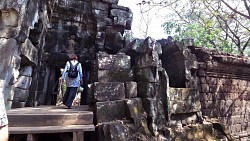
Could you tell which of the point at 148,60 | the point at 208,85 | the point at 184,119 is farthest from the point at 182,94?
the point at 208,85

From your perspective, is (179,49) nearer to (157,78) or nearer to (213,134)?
(157,78)

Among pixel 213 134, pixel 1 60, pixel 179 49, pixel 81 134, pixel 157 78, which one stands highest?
pixel 179 49

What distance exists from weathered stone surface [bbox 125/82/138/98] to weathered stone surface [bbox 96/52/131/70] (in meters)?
0.37

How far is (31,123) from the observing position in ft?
11.2

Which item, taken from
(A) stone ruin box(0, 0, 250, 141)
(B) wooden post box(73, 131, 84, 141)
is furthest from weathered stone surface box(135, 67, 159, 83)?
(B) wooden post box(73, 131, 84, 141)

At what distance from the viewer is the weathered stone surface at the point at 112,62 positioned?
4.22m

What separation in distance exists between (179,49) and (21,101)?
166 inches

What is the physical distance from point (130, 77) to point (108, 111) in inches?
36.5

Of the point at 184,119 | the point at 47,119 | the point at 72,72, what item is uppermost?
the point at 72,72

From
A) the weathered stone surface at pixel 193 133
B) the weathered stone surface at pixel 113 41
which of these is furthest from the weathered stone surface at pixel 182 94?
the weathered stone surface at pixel 113 41

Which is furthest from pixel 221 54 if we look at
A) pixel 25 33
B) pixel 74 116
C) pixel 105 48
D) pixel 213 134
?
pixel 25 33

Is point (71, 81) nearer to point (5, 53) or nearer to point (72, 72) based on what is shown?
point (72, 72)

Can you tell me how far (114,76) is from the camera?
4.29 metres

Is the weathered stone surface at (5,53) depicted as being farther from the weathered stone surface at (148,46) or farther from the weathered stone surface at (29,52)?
the weathered stone surface at (148,46)
